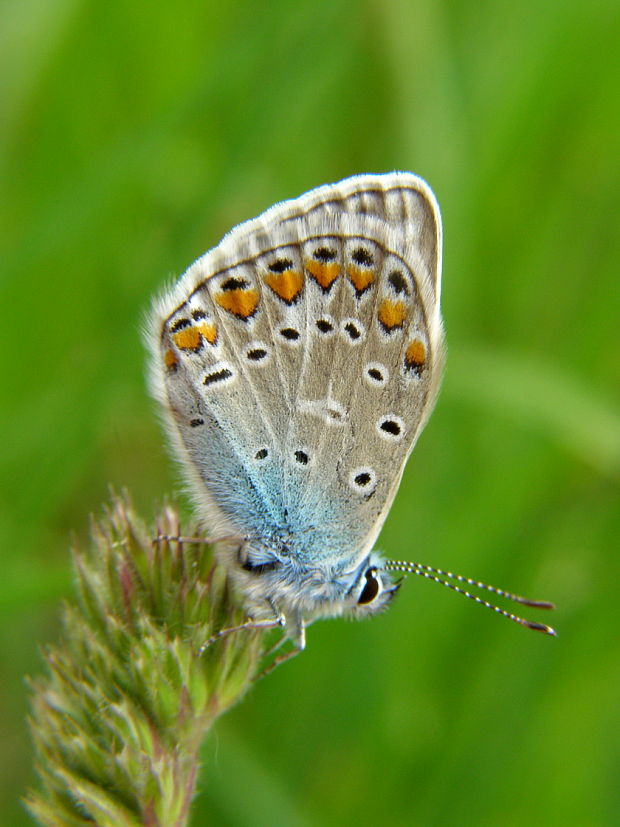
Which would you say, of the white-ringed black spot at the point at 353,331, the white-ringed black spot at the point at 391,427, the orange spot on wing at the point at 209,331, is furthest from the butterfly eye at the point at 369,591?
the orange spot on wing at the point at 209,331

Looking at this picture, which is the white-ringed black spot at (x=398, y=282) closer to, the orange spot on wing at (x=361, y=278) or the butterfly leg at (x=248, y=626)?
the orange spot on wing at (x=361, y=278)

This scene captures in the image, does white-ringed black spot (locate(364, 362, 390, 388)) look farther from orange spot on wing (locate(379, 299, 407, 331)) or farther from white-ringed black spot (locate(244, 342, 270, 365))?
white-ringed black spot (locate(244, 342, 270, 365))

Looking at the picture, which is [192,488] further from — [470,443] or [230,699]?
[470,443]

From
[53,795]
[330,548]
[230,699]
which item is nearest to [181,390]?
[330,548]

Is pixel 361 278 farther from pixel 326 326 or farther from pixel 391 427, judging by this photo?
pixel 391 427

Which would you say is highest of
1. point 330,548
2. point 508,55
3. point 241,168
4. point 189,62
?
point 508,55

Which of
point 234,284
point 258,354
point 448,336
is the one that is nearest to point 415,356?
point 258,354

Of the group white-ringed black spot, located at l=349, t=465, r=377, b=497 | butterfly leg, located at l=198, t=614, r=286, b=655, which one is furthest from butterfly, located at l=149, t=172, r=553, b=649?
butterfly leg, located at l=198, t=614, r=286, b=655
